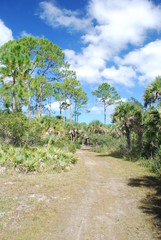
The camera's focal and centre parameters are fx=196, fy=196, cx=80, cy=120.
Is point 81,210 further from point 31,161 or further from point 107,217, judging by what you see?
point 31,161

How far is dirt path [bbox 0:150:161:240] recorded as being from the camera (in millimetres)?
4730

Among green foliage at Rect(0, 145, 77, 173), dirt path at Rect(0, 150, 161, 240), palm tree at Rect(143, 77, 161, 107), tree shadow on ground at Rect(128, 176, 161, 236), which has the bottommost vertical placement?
tree shadow on ground at Rect(128, 176, 161, 236)

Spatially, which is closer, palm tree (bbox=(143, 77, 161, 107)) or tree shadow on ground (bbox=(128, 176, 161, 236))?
tree shadow on ground (bbox=(128, 176, 161, 236))

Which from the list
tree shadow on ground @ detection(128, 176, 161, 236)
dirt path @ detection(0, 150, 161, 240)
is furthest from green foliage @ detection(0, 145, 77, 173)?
tree shadow on ground @ detection(128, 176, 161, 236)

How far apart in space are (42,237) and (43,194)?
11.0 feet

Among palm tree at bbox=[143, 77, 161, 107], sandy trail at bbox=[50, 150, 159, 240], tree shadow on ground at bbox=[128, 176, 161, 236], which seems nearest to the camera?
sandy trail at bbox=[50, 150, 159, 240]

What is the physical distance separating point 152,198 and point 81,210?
10.0 ft

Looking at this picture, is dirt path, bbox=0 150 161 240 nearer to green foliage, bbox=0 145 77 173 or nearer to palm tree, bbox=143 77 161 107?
green foliage, bbox=0 145 77 173

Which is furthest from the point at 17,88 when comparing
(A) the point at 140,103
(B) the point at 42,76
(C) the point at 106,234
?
(C) the point at 106,234

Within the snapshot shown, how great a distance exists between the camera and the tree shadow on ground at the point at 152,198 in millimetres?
5738

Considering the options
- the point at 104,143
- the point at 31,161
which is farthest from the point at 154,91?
the point at 104,143

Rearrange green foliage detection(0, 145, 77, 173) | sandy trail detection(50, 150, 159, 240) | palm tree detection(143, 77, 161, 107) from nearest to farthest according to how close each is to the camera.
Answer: sandy trail detection(50, 150, 159, 240), green foliage detection(0, 145, 77, 173), palm tree detection(143, 77, 161, 107)

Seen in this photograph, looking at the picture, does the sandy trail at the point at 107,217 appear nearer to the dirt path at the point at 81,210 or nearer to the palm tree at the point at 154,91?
the dirt path at the point at 81,210

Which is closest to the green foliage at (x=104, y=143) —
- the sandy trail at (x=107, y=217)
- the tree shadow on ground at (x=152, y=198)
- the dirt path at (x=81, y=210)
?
the tree shadow on ground at (x=152, y=198)
